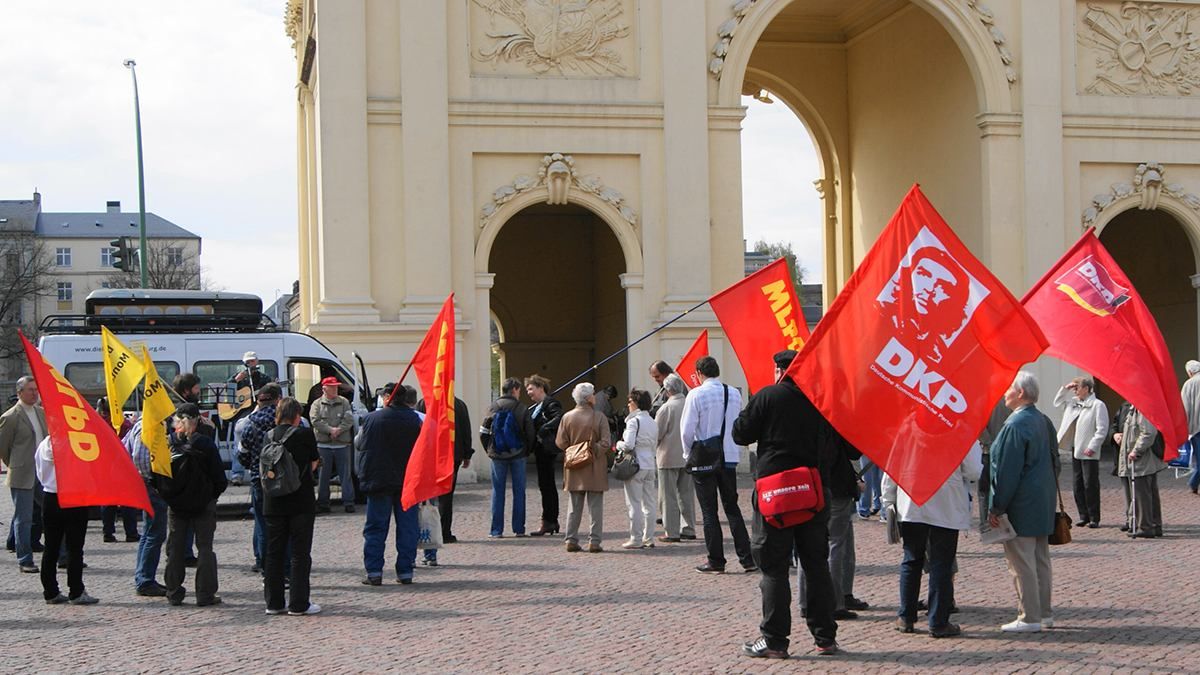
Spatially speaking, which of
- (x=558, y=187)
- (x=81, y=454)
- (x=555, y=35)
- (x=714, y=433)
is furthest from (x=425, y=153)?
(x=81, y=454)

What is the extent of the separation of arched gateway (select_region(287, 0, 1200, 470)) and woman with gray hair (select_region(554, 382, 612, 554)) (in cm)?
905

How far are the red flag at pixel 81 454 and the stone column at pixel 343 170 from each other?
11.1 meters

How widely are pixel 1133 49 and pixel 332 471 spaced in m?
16.3

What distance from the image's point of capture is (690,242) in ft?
79.4

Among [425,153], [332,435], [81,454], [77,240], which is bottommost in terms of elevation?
[332,435]

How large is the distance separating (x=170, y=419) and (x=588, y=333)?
75.7 ft

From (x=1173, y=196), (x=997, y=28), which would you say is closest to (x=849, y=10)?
(x=997, y=28)

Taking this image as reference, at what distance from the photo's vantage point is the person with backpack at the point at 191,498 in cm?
1162

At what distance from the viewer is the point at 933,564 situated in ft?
30.9

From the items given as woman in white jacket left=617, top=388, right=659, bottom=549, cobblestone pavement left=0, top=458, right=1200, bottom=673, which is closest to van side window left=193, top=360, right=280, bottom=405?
cobblestone pavement left=0, top=458, right=1200, bottom=673

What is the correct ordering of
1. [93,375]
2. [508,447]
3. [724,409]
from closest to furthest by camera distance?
1. [724,409]
2. [508,447]
3. [93,375]

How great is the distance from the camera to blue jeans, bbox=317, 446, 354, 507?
18.3 m

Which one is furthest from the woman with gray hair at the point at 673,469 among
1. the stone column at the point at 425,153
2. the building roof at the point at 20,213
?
the building roof at the point at 20,213

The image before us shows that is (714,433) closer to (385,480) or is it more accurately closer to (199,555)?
(385,480)
